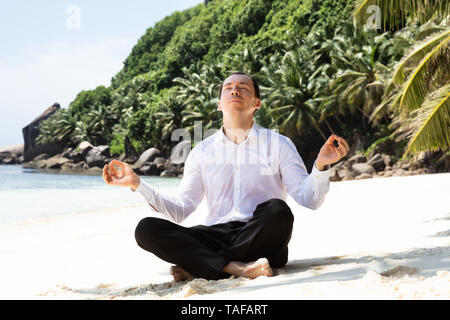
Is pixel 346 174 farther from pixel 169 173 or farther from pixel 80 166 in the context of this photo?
pixel 80 166

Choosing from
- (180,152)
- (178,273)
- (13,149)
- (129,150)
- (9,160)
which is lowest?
(178,273)

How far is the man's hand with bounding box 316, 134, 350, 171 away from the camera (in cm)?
301

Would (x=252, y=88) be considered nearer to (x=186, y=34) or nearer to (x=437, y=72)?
(x=437, y=72)

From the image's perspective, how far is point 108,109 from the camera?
60562mm

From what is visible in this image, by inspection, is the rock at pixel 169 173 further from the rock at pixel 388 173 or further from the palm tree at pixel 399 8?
the palm tree at pixel 399 8

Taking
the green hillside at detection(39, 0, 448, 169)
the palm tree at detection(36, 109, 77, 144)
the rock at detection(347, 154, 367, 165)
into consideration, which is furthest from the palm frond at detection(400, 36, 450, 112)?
the palm tree at detection(36, 109, 77, 144)

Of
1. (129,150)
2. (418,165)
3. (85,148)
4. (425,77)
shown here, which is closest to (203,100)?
(129,150)

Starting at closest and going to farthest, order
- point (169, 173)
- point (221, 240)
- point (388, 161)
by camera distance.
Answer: point (221, 240)
point (388, 161)
point (169, 173)

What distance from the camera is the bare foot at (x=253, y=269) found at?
3.10m

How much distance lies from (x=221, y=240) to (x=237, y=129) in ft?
2.85

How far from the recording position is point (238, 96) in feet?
11.4

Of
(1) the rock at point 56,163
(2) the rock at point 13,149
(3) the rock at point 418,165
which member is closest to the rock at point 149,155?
(1) the rock at point 56,163

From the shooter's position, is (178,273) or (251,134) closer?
(178,273)

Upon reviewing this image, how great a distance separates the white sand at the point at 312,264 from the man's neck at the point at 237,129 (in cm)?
108
